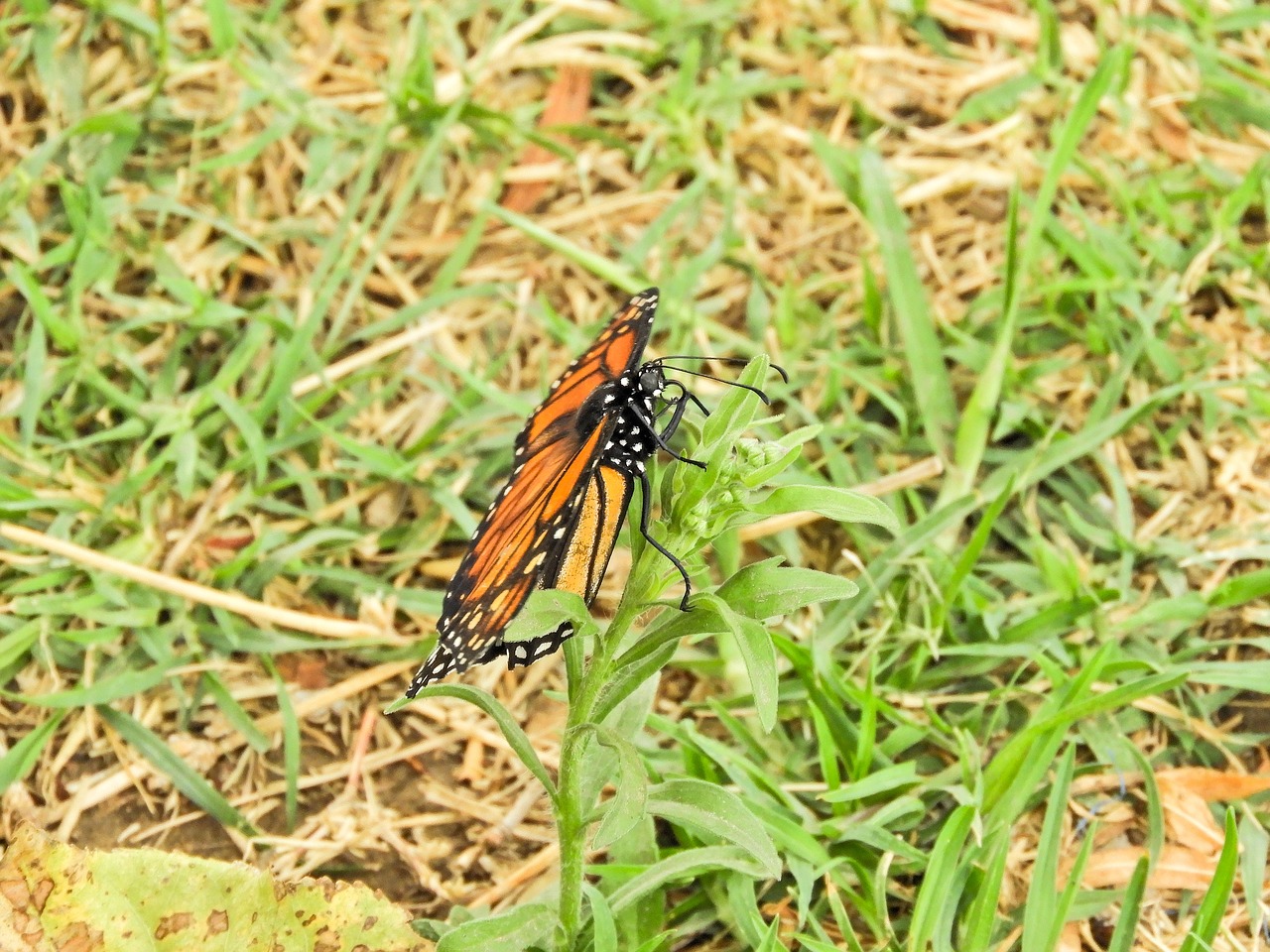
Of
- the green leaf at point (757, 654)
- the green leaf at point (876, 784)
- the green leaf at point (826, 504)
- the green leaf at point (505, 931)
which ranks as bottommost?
the green leaf at point (876, 784)

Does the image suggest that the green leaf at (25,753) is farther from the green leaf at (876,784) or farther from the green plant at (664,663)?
the green leaf at (876,784)

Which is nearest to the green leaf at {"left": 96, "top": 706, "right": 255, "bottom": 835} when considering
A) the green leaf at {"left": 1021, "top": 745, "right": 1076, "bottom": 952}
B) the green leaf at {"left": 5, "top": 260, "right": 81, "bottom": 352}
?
the green leaf at {"left": 5, "top": 260, "right": 81, "bottom": 352}

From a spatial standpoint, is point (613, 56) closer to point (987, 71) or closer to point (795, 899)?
point (987, 71)

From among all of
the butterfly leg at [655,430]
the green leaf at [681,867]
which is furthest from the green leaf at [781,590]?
the green leaf at [681,867]

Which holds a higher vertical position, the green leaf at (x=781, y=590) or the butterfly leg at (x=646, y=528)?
the butterfly leg at (x=646, y=528)

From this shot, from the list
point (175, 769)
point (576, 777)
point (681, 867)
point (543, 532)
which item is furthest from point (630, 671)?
point (175, 769)

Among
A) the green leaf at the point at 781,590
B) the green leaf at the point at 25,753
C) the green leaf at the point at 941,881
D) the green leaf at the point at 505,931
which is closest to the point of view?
the green leaf at the point at 781,590

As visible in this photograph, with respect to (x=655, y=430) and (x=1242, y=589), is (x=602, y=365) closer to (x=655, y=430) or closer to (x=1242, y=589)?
(x=655, y=430)

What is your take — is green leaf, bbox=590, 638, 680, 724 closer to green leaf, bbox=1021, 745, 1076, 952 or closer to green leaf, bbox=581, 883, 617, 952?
green leaf, bbox=581, 883, 617, 952
